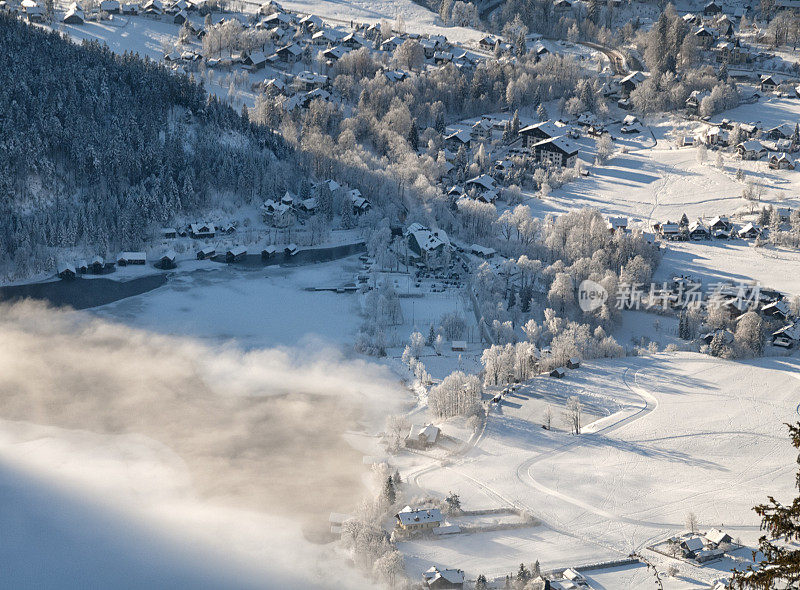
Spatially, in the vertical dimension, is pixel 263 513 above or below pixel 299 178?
below

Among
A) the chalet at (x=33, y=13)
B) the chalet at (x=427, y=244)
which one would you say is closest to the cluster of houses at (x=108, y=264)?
Result: the chalet at (x=427, y=244)

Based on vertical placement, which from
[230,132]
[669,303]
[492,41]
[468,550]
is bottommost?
[468,550]

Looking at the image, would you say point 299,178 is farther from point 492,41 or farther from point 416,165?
point 492,41

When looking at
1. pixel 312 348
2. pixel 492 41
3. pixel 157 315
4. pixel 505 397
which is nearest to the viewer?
pixel 505 397

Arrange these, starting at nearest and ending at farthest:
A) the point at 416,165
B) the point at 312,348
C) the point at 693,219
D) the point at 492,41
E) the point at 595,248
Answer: the point at 312,348
the point at 595,248
the point at 693,219
the point at 416,165
the point at 492,41

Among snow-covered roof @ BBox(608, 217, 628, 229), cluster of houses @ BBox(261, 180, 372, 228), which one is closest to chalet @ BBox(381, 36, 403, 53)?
cluster of houses @ BBox(261, 180, 372, 228)

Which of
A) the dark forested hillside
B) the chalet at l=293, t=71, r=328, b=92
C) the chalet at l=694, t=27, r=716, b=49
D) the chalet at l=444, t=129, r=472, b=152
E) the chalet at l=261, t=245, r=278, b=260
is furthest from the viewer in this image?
the chalet at l=694, t=27, r=716, b=49

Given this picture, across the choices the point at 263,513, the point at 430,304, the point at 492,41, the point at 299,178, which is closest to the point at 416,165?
the point at 299,178

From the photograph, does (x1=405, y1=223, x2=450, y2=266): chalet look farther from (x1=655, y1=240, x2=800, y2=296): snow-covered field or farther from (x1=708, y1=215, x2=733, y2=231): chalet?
(x1=708, y1=215, x2=733, y2=231): chalet
